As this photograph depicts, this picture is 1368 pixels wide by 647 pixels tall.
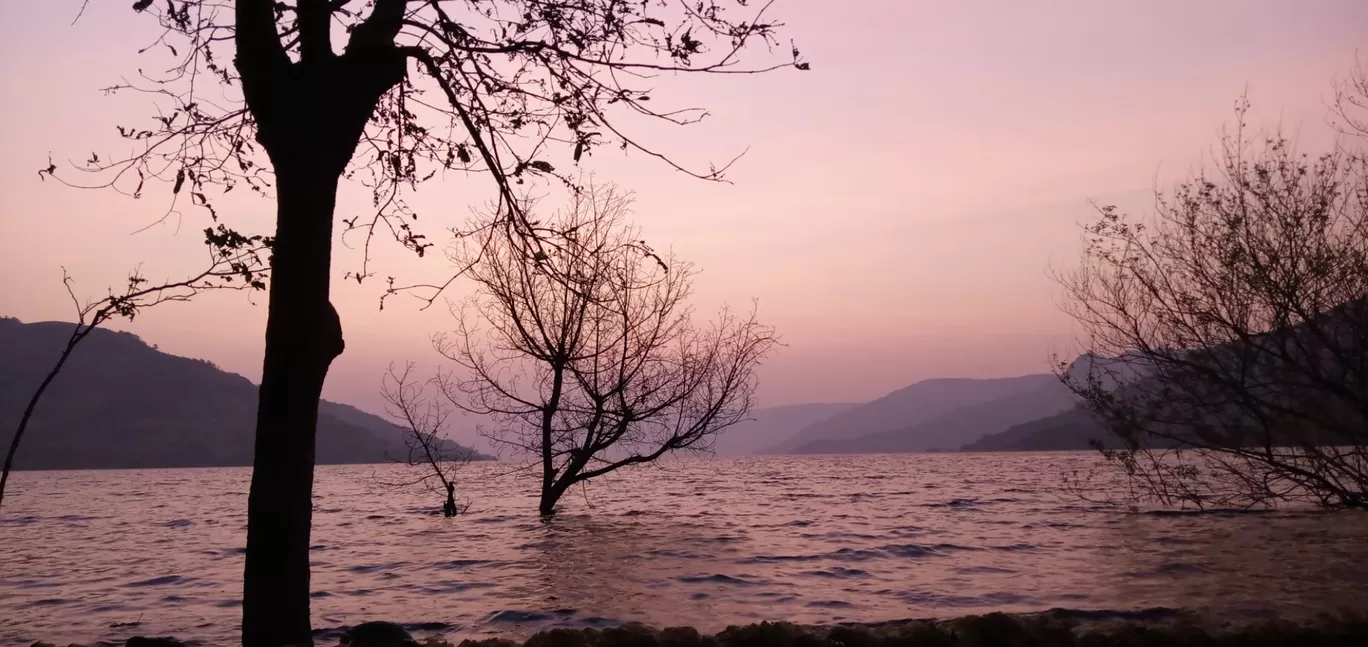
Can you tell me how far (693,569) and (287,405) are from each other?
412 inches

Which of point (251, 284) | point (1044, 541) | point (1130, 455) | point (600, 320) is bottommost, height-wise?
point (1044, 541)

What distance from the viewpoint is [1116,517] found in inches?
973

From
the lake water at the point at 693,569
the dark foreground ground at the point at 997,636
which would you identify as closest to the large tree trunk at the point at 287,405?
the dark foreground ground at the point at 997,636

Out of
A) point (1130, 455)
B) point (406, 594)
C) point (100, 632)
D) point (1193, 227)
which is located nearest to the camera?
point (100, 632)

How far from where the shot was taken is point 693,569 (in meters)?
15.6

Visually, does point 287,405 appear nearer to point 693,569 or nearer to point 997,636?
point 997,636

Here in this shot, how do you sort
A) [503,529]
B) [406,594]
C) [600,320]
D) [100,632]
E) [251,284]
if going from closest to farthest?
[251,284]
[100,632]
[406,594]
[600,320]
[503,529]

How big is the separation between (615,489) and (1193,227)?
112 feet

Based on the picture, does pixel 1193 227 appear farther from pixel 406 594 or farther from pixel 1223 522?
pixel 406 594

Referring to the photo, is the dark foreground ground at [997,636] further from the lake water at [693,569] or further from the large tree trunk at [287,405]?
the lake water at [693,569]

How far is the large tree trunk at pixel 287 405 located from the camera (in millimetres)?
6188

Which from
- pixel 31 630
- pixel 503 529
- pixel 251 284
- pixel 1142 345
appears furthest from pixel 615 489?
pixel 251 284

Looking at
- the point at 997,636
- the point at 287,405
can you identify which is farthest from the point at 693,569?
the point at 287,405

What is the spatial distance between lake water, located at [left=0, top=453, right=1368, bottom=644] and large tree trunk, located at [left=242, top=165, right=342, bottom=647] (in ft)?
13.6
